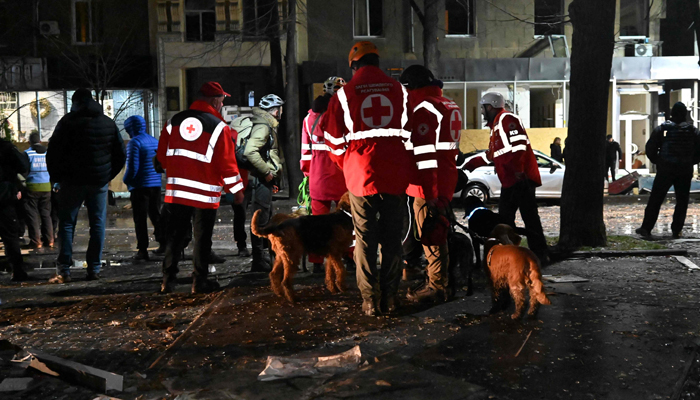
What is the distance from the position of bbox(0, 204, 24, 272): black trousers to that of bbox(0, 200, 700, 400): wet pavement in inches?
14.8

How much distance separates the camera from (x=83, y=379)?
4145 millimetres

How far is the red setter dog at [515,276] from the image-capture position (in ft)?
17.0

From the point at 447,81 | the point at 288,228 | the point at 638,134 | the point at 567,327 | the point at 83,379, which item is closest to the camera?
the point at 83,379

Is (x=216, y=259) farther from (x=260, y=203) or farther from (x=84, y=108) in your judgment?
(x=84, y=108)

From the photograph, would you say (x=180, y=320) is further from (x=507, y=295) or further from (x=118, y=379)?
(x=507, y=295)

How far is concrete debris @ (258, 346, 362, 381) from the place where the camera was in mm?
4242

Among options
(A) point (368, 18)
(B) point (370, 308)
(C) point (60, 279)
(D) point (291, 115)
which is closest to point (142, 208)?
(C) point (60, 279)

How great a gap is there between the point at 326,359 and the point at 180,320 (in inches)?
71.6

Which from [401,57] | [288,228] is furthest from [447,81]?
[288,228]

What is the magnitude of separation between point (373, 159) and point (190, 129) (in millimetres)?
2116

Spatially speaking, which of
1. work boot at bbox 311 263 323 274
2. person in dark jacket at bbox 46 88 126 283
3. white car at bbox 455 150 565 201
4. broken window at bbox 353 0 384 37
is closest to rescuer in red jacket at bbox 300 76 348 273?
work boot at bbox 311 263 323 274

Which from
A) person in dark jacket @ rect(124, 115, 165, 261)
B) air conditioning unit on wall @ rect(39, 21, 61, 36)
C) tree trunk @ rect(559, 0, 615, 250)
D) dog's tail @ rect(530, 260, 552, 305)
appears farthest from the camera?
air conditioning unit on wall @ rect(39, 21, 61, 36)

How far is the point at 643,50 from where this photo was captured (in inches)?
1114

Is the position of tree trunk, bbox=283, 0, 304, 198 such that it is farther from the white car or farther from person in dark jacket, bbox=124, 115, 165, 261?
person in dark jacket, bbox=124, 115, 165, 261
